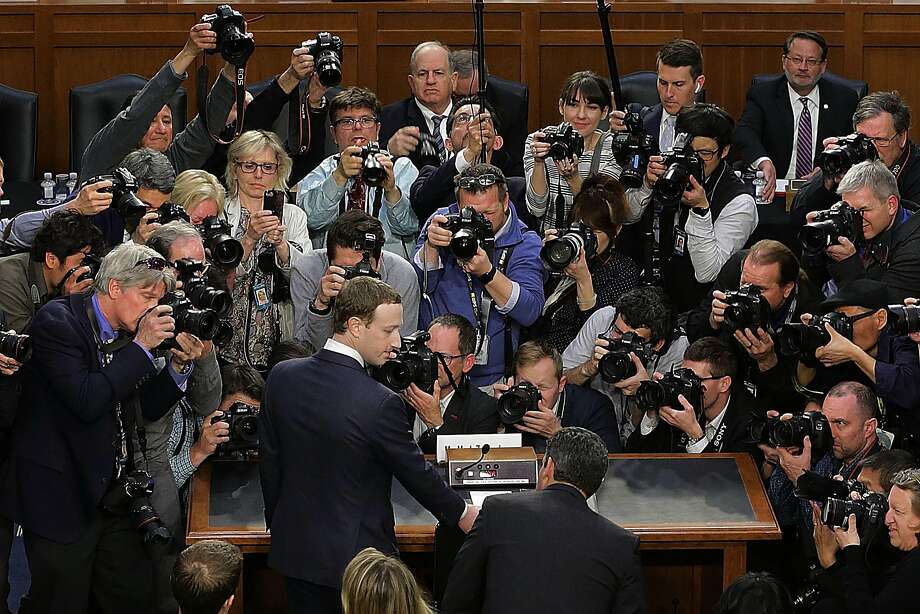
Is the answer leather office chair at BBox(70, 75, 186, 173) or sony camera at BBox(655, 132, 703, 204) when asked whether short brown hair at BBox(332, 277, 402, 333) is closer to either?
sony camera at BBox(655, 132, 703, 204)

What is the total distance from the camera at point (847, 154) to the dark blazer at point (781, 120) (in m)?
1.23

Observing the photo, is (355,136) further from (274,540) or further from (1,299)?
(274,540)

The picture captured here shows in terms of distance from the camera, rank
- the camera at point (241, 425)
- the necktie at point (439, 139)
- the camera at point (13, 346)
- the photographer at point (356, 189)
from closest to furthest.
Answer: the camera at point (13, 346) < the camera at point (241, 425) < the photographer at point (356, 189) < the necktie at point (439, 139)

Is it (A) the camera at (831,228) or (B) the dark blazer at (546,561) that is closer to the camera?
(B) the dark blazer at (546,561)

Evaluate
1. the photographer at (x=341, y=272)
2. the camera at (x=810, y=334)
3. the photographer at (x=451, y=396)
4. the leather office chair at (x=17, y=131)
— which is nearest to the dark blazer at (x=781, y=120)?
the camera at (x=810, y=334)

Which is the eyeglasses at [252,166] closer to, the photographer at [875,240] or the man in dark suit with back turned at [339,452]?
the man in dark suit with back turned at [339,452]

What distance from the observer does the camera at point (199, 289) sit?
481 cm

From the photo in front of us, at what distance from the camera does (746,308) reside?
511 centimetres

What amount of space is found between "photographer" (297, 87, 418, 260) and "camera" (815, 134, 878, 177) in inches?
63.9

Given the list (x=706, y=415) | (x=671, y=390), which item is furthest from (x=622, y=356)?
(x=706, y=415)

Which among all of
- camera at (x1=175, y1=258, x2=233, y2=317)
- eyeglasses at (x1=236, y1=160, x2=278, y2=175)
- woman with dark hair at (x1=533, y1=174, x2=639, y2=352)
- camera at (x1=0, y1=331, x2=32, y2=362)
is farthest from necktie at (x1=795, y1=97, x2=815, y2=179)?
camera at (x1=0, y1=331, x2=32, y2=362)

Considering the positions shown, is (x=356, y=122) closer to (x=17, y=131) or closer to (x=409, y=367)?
(x=409, y=367)

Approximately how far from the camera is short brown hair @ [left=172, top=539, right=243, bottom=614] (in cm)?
397

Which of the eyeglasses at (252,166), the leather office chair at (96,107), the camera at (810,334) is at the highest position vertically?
the leather office chair at (96,107)
